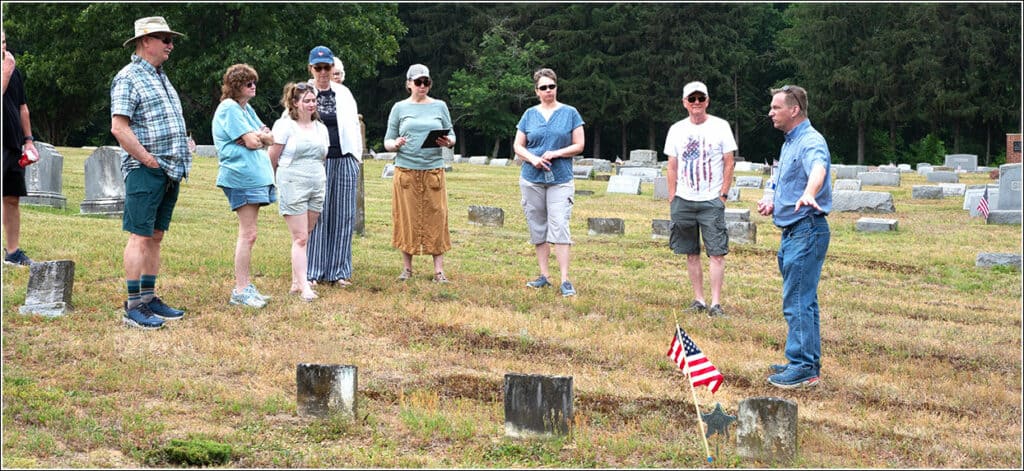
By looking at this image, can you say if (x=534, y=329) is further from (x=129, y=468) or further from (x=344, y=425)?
(x=129, y=468)

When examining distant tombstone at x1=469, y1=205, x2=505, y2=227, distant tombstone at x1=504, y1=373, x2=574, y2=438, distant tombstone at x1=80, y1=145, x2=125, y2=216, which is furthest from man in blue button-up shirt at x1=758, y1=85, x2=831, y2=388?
distant tombstone at x1=80, y1=145, x2=125, y2=216

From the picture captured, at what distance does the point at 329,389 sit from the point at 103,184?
9597 millimetres

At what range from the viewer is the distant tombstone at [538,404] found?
5289 millimetres

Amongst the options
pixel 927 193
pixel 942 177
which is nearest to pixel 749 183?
pixel 927 193

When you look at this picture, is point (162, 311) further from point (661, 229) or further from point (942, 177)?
point (942, 177)

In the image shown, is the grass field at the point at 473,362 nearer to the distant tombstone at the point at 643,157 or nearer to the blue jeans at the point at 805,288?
the blue jeans at the point at 805,288

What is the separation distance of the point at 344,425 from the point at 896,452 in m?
2.71

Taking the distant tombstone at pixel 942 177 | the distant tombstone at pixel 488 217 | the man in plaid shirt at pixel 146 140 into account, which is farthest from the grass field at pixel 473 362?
the distant tombstone at pixel 942 177

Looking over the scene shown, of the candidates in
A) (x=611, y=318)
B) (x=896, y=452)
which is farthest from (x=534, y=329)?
(x=896, y=452)

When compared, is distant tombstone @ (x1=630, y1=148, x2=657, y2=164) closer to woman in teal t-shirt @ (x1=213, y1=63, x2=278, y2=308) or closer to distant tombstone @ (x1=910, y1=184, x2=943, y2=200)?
distant tombstone @ (x1=910, y1=184, x2=943, y2=200)

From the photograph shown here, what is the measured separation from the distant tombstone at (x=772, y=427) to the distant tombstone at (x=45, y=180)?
11521 mm

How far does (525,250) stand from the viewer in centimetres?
1298

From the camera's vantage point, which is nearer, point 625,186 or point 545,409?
point 545,409

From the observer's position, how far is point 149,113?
721 cm
